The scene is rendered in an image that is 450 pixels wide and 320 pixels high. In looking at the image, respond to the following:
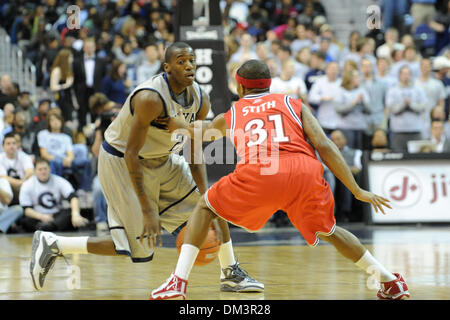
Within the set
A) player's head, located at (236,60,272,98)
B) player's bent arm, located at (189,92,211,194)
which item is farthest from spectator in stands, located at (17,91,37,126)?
player's head, located at (236,60,272,98)

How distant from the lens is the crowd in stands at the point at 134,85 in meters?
11.3

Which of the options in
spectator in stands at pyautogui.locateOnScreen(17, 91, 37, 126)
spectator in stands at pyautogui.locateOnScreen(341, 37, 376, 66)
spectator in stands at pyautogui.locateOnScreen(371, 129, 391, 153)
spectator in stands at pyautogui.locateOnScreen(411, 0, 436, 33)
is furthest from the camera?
spectator in stands at pyautogui.locateOnScreen(411, 0, 436, 33)

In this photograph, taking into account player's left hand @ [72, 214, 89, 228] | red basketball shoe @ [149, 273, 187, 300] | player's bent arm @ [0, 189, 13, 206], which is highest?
red basketball shoe @ [149, 273, 187, 300]

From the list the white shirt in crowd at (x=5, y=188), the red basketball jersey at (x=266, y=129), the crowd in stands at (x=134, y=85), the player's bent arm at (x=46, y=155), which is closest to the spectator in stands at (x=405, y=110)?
the crowd in stands at (x=134, y=85)

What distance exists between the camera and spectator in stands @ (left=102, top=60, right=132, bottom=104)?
43.1 feet

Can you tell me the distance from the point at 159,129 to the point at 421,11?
40.6ft

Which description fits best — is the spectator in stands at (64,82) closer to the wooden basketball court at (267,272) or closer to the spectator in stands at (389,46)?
the wooden basketball court at (267,272)

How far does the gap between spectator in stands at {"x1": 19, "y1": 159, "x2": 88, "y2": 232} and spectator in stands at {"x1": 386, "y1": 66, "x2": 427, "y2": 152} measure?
5028mm

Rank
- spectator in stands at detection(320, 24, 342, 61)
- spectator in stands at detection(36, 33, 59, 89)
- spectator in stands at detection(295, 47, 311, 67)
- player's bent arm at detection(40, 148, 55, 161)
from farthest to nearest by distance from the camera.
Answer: spectator in stands at detection(320, 24, 342, 61), spectator in stands at detection(36, 33, 59, 89), spectator in stands at detection(295, 47, 311, 67), player's bent arm at detection(40, 148, 55, 161)

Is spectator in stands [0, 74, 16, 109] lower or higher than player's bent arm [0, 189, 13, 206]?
higher

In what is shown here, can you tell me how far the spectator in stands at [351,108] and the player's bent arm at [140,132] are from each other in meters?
7.06

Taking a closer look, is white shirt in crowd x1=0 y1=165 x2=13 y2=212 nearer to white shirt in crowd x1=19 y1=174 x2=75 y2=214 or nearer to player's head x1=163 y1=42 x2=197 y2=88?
white shirt in crowd x1=19 y1=174 x2=75 y2=214
